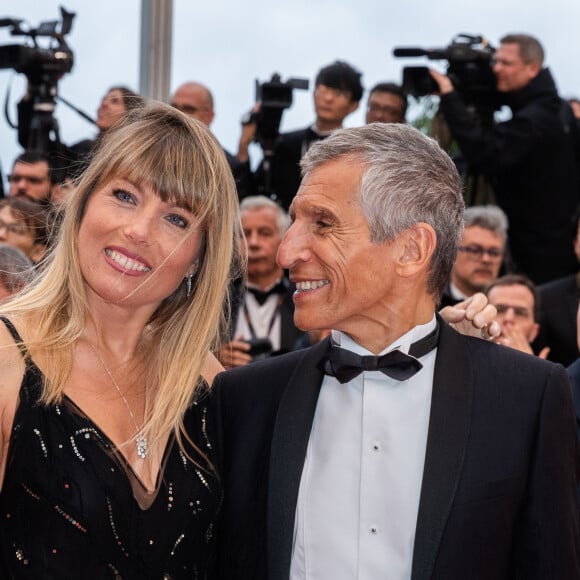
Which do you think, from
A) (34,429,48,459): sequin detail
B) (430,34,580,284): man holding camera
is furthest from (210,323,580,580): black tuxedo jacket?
(430,34,580,284): man holding camera

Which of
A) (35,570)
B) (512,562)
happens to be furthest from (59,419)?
(512,562)

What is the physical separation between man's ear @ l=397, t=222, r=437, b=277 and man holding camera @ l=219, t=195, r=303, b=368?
105 inches

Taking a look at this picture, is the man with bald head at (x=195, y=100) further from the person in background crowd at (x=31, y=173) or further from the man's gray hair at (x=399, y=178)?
the man's gray hair at (x=399, y=178)

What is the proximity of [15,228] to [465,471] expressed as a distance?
3039 mm

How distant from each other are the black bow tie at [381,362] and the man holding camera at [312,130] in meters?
3.30

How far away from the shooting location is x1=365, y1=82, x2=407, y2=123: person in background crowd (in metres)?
5.49

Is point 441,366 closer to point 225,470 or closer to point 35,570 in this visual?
point 225,470

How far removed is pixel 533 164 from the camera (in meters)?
5.36

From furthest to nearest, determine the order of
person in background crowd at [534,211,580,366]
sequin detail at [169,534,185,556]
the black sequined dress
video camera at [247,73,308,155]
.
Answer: video camera at [247,73,308,155] → person in background crowd at [534,211,580,366] → sequin detail at [169,534,185,556] → the black sequined dress

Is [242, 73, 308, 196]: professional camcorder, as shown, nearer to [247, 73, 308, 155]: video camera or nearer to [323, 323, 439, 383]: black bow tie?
[247, 73, 308, 155]: video camera

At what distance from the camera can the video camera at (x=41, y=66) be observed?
5.39 metres

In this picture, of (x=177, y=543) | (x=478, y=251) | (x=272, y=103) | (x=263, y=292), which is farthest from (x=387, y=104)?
(x=177, y=543)

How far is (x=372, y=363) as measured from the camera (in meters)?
2.22

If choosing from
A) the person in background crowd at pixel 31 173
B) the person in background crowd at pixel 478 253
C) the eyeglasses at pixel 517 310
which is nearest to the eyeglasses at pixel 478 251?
the person in background crowd at pixel 478 253
